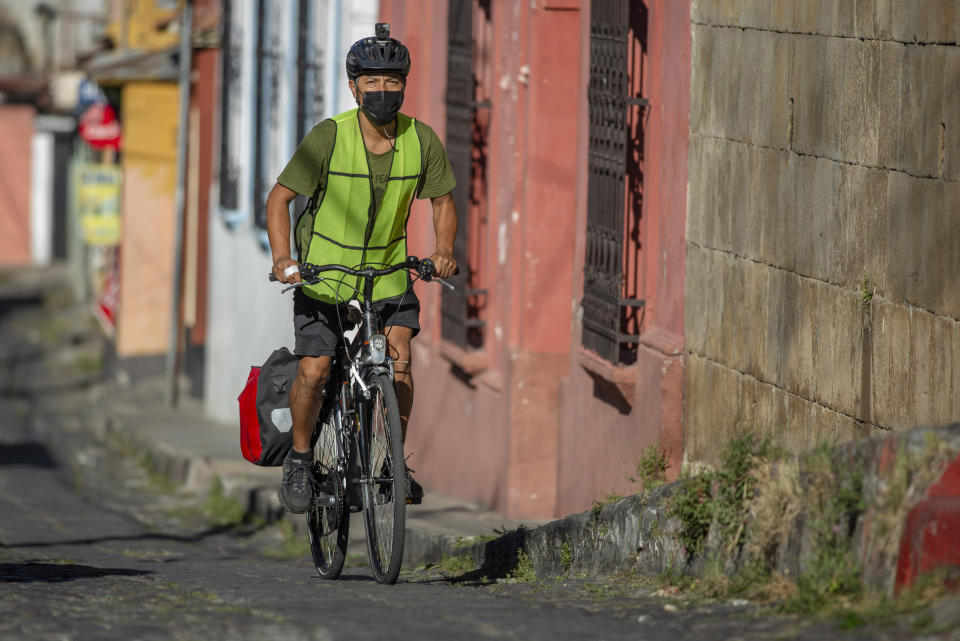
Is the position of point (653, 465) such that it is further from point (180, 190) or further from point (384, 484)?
point (180, 190)

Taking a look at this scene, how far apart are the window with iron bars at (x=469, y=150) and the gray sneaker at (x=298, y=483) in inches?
158

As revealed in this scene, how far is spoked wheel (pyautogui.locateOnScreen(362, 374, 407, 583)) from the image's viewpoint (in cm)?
625

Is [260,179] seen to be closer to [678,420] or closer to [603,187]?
[603,187]

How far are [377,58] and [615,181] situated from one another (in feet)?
7.88

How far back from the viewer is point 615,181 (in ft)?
28.5

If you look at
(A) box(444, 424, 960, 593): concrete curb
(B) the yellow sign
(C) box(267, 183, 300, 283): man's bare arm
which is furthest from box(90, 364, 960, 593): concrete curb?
(B) the yellow sign

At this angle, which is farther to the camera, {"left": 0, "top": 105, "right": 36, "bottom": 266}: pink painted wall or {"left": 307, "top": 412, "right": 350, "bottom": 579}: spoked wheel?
{"left": 0, "top": 105, "right": 36, "bottom": 266}: pink painted wall

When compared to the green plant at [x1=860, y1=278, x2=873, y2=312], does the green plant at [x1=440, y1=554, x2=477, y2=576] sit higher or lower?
lower

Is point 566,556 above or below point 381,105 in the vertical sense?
below

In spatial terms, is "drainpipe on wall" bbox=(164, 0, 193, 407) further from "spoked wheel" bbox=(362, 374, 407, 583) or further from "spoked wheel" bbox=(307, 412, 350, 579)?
"spoked wheel" bbox=(362, 374, 407, 583)

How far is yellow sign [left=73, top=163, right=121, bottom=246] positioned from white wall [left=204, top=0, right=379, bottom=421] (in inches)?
162

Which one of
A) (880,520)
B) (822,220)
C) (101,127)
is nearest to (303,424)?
(822,220)

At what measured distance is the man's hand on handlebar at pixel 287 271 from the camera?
6410 millimetres

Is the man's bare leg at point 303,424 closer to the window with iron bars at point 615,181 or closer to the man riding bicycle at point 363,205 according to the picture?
the man riding bicycle at point 363,205
